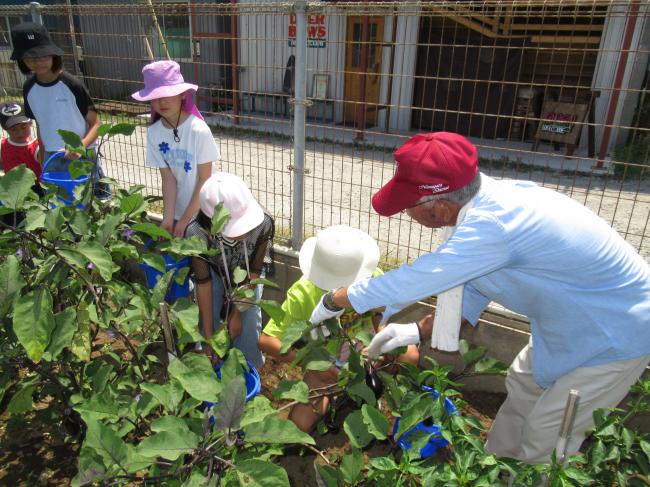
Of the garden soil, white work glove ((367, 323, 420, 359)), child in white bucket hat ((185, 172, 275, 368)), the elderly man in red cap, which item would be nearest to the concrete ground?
child in white bucket hat ((185, 172, 275, 368))

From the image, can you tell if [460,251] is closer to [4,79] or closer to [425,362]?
[425,362]

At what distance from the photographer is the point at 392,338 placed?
1859mm

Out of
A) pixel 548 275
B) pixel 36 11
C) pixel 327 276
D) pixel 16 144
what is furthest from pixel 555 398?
pixel 36 11

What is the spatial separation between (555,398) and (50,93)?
323 centimetres

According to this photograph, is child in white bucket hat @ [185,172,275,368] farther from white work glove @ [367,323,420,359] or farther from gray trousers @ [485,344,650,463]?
gray trousers @ [485,344,650,463]

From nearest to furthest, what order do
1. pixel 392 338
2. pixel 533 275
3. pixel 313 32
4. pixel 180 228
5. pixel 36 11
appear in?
pixel 533 275
pixel 392 338
pixel 180 228
pixel 36 11
pixel 313 32

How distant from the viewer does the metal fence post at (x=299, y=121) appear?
8.95ft

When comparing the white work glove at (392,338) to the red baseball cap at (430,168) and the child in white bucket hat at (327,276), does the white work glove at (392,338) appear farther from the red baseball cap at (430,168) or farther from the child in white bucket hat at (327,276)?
the red baseball cap at (430,168)

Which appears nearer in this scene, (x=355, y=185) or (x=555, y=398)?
(x=555, y=398)

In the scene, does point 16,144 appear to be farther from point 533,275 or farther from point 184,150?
point 533,275

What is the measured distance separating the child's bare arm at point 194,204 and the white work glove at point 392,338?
1.27 meters

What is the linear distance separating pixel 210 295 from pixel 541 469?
65.8 inches

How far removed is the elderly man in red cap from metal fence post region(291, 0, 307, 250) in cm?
142

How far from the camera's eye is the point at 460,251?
4.61 ft
